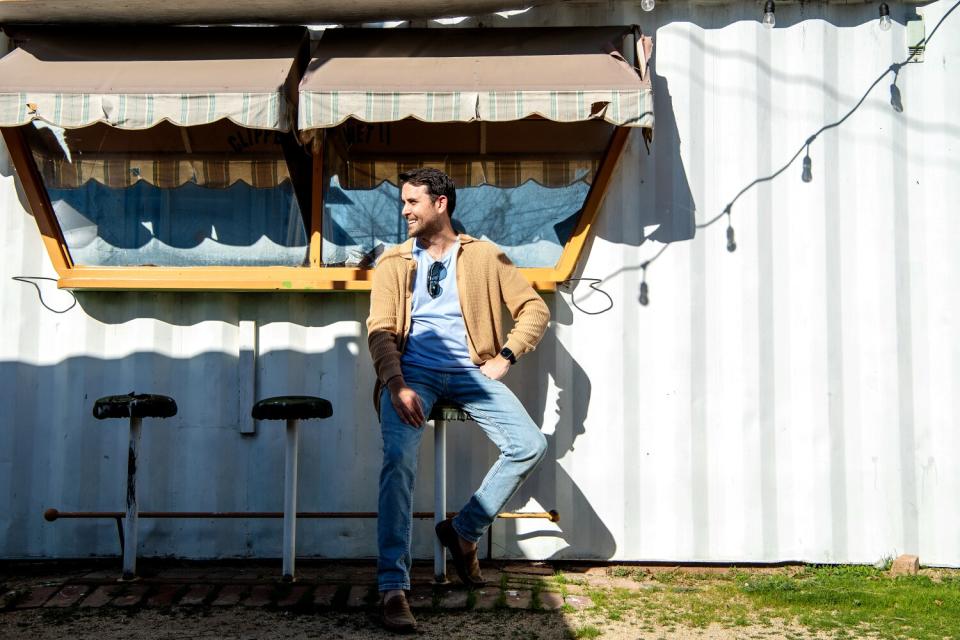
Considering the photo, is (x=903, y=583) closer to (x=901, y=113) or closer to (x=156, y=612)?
(x=901, y=113)

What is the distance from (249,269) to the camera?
189 inches

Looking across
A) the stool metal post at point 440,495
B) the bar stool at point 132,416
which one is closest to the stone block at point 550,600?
the stool metal post at point 440,495

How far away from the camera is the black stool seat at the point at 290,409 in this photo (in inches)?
163

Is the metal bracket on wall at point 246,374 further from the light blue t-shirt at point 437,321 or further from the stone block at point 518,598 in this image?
the stone block at point 518,598

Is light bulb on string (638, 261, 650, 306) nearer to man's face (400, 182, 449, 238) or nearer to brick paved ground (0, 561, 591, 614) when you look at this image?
man's face (400, 182, 449, 238)

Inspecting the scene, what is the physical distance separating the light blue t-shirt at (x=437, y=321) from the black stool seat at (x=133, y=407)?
1.06 m

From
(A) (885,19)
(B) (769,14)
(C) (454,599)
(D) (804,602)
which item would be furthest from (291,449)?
(A) (885,19)

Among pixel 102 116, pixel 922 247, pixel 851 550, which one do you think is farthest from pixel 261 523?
pixel 922 247

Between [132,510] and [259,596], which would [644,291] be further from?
[132,510]

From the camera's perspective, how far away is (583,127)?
16.2 ft

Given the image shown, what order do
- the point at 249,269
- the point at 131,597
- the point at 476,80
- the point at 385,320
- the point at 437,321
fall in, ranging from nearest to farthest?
the point at 131,597
the point at 385,320
the point at 437,321
the point at 476,80
the point at 249,269

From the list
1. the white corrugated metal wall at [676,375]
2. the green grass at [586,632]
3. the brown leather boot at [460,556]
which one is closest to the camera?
the green grass at [586,632]

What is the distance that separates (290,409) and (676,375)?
188 centimetres

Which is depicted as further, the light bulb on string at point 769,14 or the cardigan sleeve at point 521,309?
the light bulb on string at point 769,14
